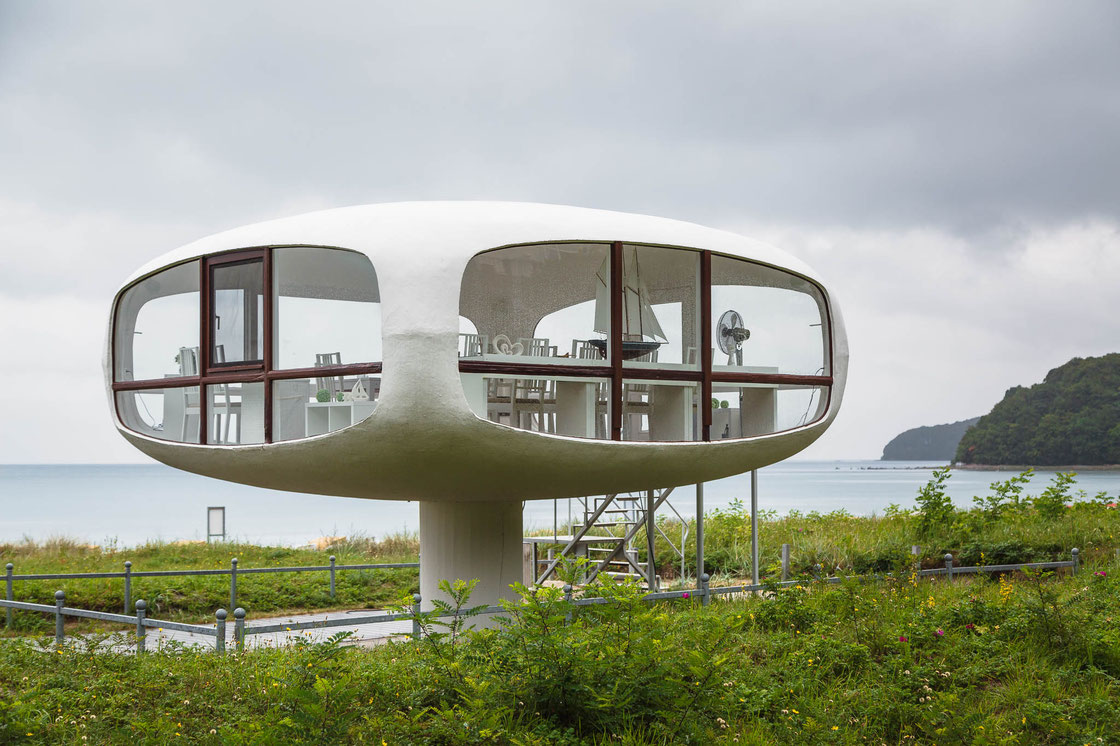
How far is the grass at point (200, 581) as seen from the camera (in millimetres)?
16078

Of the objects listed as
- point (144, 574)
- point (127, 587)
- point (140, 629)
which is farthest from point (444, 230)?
point (144, 574)

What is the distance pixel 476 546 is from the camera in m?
12.4

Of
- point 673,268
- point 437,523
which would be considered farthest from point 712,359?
point 437,523

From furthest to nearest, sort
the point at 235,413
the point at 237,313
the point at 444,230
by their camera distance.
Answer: the point at 235,413 < the point at 237,313 < the point at 444,230

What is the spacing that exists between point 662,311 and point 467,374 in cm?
279

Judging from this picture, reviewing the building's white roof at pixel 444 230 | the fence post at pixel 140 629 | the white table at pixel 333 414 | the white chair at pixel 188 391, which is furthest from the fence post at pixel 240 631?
the building's white roof at pixel 444 230

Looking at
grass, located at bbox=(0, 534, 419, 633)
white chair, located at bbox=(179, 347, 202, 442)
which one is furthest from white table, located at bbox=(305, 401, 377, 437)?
grass, located at bbox=(0, 534, 419, 633)

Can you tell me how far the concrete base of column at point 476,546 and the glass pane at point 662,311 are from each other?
2.82m

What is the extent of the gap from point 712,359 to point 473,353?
108 inches

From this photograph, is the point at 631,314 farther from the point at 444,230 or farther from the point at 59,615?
the point at 59,615

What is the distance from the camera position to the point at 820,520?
989 inches

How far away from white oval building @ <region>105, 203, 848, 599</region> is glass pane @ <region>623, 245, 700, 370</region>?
3cm

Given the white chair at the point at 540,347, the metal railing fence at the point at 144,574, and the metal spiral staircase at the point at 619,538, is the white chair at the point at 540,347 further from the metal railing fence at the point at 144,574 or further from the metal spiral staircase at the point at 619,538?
the metal railing fence at the point at 144,574

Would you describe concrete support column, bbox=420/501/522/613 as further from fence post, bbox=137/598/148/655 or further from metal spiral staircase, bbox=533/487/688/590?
fence post, bbox=137/598/148/655
